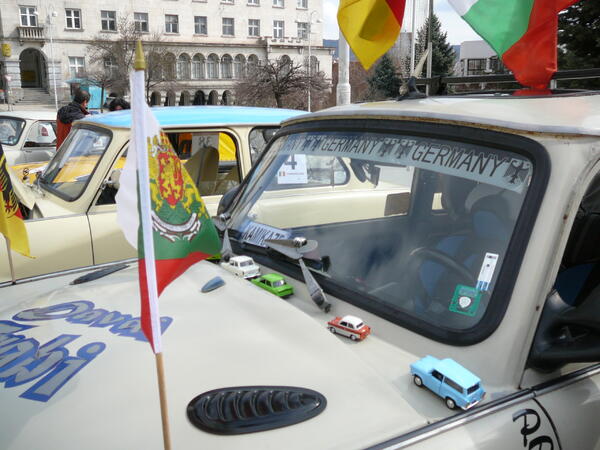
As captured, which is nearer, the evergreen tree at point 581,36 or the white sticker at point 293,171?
the white sticker at point 293,171

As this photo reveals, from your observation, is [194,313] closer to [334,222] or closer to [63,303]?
[63,303]

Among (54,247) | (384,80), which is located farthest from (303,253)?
(384,80)

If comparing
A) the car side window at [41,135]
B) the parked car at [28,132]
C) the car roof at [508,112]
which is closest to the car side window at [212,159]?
the car roof at [508,112]

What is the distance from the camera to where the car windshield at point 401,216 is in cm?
176

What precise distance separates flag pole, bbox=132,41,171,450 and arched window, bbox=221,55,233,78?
64.5m

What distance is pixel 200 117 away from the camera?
512cm

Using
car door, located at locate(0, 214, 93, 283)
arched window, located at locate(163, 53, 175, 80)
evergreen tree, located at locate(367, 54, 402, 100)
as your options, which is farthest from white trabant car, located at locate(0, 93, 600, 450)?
arched window, located at locate(163, 53, 175, 80)

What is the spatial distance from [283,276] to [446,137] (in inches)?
32.8

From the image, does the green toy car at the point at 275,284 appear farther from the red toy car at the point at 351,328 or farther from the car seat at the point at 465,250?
the car seat at the point at 465,250

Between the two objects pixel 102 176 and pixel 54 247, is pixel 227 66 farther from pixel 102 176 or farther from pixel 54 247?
pixel 54 247

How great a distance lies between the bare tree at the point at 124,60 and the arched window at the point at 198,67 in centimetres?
850

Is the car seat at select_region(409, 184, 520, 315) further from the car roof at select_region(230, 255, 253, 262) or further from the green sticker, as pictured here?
the car roof at select_region(230, 255, 253, 262)

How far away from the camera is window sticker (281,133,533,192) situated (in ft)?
5.72

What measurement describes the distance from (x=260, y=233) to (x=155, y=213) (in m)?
1.15
